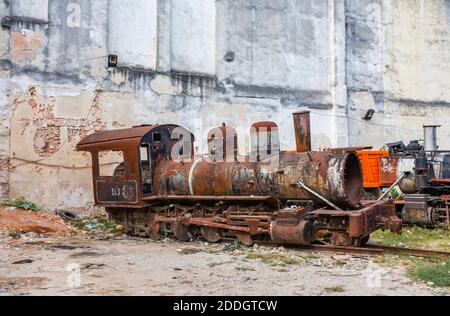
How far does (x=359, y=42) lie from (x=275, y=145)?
11530 mm

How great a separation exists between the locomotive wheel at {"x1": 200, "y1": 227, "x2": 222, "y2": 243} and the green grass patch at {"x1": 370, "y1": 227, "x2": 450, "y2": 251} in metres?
3.05

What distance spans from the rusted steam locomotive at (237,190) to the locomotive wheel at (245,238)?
0.02 metres

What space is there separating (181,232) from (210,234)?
0.65 m

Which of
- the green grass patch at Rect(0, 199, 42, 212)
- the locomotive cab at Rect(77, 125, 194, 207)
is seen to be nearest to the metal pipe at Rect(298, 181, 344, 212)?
the locomotive cab at Rect(77, 125, 194, 207)

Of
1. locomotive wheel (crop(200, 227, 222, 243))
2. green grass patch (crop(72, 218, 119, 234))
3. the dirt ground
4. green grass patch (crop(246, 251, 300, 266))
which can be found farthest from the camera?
green grass patch (crop(72, 218, 119, 234))

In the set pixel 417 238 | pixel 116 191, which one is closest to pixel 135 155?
pixel 116 191

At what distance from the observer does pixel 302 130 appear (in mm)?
9312

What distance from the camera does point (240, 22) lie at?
56.3 feet

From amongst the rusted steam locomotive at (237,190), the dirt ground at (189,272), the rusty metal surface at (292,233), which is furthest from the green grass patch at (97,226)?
the rusty metal surface at (292,233)

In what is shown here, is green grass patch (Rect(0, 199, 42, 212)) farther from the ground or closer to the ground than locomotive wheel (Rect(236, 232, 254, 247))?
farther from the ground

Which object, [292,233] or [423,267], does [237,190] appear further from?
[423,267]

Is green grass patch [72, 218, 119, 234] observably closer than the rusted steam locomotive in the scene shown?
No

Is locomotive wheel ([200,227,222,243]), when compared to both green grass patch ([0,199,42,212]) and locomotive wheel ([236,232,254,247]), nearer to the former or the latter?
locomotive wheel ([236,232,254,247])

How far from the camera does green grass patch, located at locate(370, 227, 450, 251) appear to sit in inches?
390
